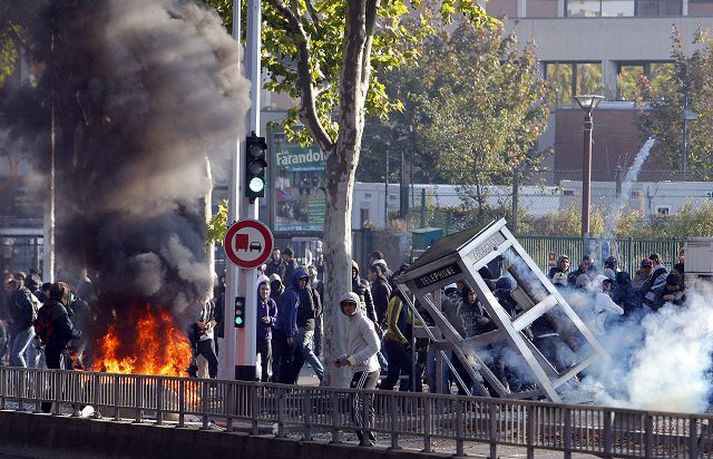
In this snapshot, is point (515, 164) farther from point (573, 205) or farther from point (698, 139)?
point (573, 205)

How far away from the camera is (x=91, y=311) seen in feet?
64.6

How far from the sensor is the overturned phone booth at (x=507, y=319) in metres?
16.3

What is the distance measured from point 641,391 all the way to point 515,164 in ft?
94.3

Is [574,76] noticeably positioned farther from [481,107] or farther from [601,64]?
[481,107]

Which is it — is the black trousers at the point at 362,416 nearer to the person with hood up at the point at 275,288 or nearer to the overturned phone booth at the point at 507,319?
the overturned phone booth at the point at 507,319

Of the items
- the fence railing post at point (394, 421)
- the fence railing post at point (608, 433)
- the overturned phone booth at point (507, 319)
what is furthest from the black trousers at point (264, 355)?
the fence railing post at point (608, 433)

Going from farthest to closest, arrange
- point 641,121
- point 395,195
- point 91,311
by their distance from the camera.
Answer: point 641,121 < point 395,195 < point 91,311

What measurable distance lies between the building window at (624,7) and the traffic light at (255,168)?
4726cm

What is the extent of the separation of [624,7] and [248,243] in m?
50.1

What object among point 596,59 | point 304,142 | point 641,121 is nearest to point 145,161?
point 304,142

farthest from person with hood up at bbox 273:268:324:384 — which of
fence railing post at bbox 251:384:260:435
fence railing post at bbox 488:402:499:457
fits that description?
fence railing post at bbox 488:402:499:457

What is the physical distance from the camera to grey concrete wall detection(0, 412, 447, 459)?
45.5 ft

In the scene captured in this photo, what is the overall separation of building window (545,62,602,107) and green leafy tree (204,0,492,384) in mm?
35630

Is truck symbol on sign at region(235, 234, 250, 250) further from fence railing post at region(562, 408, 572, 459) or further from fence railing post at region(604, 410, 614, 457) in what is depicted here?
fence railing post at region(604, 410, 614, 457)
